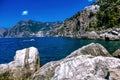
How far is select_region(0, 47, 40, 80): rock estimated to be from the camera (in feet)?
110

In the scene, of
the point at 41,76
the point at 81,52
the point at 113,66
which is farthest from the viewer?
the point at 81,52

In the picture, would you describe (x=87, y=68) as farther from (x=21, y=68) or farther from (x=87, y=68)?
(x=21, y=68)

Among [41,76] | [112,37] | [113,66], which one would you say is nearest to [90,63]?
[113,66]

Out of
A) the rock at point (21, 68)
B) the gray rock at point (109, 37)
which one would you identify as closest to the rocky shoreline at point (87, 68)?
the rock at point (21, 68)

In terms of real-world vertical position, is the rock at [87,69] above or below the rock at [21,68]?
above

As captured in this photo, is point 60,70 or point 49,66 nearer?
point 60,70

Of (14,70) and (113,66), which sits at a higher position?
(113,66)

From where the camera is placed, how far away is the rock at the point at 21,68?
110ft

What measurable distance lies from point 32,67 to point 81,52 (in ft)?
25.0

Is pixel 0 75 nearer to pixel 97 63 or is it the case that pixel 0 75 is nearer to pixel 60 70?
pixel 60 70

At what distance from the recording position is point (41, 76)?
25.8 metres

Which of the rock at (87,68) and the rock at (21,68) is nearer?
the rock at (87,68)

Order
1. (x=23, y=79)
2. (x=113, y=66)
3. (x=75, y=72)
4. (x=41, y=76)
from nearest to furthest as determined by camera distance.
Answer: (x=113, y=66) → (x=75, y=72) → (x=41, y=76) → (x=23, y=79)

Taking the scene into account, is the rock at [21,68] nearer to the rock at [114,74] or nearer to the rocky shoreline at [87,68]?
the rocky shoreline at [87,68]
